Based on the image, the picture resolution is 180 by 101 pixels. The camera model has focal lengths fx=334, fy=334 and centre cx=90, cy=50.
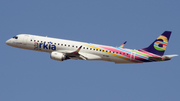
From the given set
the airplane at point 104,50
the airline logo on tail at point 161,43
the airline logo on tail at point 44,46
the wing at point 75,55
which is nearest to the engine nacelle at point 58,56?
the airplane at point 104,50

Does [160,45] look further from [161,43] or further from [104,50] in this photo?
[104,50]

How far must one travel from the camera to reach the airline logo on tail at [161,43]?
71.4 meters

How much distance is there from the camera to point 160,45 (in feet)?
235

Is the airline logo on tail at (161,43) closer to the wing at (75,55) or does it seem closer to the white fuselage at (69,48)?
the white fuselage at (69,48)

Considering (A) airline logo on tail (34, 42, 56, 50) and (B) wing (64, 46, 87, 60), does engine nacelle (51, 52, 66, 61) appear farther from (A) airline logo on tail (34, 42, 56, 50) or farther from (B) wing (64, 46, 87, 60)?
(A) airline logo on tail (34, 42, 56, 50)

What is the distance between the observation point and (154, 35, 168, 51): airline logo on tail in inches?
2810

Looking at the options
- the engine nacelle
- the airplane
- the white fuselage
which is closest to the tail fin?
the airplane

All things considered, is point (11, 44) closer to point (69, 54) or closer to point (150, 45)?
point (69, 54)

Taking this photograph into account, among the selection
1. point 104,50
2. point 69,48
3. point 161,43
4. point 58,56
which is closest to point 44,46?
point 58,56

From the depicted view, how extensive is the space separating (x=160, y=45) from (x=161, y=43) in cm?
54

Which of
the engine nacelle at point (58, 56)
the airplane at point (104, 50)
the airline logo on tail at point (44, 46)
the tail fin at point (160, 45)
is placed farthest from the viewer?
the airline logo on tail at point (44, 46)

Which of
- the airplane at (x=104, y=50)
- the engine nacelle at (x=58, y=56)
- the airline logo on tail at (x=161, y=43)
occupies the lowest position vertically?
the engine nacelle at (x=58, y=56)

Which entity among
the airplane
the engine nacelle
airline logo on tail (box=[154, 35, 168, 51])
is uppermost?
airline logo on tail (box=[154, 35, 168, 51])

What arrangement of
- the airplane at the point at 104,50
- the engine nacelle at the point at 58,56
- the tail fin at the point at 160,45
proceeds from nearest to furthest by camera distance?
the engine nacelle at the point at 58,56, the airplane at the point at 104,50, the tail fin at the point at 160,45
